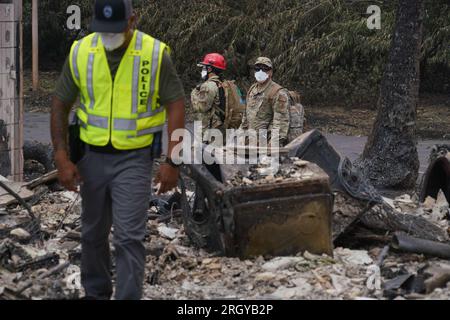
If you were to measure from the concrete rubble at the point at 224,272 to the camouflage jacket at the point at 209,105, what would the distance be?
3.09 meters

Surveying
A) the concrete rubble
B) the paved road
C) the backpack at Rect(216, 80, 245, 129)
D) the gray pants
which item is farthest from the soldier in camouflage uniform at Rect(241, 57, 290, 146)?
the paved road

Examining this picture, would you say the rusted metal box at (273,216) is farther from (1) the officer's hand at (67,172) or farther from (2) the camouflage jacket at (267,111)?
(2) the camouflage jacket at (267,111)

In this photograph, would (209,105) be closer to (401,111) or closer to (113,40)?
(401,111)

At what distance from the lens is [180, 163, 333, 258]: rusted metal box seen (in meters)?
6.14

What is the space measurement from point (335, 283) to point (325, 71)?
14.0 meters

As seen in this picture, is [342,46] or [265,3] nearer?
[342,46]

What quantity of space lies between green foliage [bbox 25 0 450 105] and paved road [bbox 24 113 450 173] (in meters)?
2.31

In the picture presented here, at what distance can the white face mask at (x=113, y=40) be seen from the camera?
16.4ft

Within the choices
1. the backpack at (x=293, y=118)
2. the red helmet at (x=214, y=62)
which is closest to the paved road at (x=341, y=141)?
the red helmet at (x=214, y=62)

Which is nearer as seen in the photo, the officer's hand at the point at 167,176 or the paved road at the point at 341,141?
the officer's hand at the point at 167,176

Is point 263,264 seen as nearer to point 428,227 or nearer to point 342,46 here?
point 428,227
